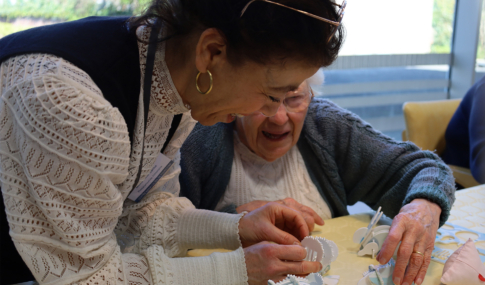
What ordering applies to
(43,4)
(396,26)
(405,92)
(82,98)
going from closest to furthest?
(82,98) → (43,4) → (396,26) → (405,92)

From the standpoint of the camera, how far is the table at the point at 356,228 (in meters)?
1.08

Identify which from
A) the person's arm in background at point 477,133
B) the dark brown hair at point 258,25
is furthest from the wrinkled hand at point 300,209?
the person's arm in background at point 477,133

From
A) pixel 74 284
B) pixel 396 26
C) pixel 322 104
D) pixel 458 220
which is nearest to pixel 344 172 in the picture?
pixel 322 104

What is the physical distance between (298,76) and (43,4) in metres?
2.45

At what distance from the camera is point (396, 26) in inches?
152

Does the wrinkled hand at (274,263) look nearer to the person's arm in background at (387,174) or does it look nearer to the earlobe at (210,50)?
the person's arm in background at (387,174)

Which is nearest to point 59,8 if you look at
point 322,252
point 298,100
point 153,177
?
point 298,100

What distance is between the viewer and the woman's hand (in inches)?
41.1

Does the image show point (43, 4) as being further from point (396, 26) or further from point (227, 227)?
point (396, 26)

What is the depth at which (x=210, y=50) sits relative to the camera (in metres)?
0.83

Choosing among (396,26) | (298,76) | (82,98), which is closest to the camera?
(82,98)

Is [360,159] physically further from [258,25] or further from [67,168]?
[67,168]

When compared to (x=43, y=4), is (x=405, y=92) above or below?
below

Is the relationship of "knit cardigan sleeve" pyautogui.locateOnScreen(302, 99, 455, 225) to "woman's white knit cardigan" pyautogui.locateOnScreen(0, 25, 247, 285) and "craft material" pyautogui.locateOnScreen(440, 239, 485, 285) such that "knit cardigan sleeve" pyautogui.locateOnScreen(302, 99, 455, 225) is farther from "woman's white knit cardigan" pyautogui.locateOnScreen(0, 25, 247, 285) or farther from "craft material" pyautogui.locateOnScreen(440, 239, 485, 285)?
"woman's white knit cardigan" pyautogui.locateOnScreen(0, 25, 247, 285)
